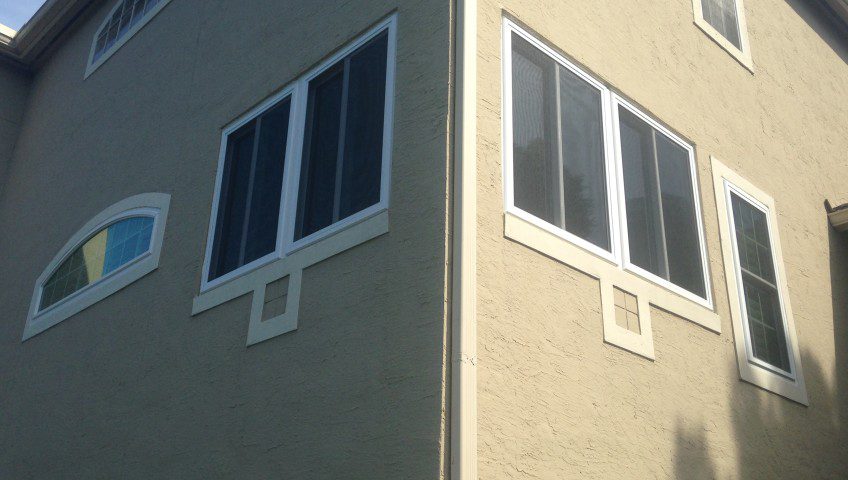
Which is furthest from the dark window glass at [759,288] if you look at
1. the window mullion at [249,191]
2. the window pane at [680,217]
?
the window mullion at [249,191]

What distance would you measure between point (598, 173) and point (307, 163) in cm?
233

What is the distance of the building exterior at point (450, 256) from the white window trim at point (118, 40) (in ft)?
1.03

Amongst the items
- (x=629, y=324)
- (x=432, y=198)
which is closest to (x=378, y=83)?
(x=432, y=198)

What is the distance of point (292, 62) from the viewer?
7.78m

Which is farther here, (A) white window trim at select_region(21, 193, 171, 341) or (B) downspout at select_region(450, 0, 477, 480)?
(A) white window trim at select_region(21, 193, 171, 341)

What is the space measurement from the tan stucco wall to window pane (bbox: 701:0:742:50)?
0.32 m

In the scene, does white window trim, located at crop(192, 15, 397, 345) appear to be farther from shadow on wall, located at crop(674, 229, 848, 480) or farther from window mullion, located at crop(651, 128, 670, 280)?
shadow on wall, located at crop(674, 229, 848, 480)

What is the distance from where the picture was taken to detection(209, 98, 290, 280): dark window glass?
7.36m

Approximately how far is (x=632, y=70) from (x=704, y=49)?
163 cm

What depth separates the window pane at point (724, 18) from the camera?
31.3 feet

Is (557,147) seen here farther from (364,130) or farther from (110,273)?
(110,273)

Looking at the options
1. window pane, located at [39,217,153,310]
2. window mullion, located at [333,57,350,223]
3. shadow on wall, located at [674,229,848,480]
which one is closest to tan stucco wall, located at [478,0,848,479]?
shadow on wall, located at [674,229,848,480]

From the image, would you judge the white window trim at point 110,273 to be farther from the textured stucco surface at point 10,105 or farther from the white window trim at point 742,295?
the white window trim at point 742,295

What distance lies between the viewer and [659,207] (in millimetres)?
7477
